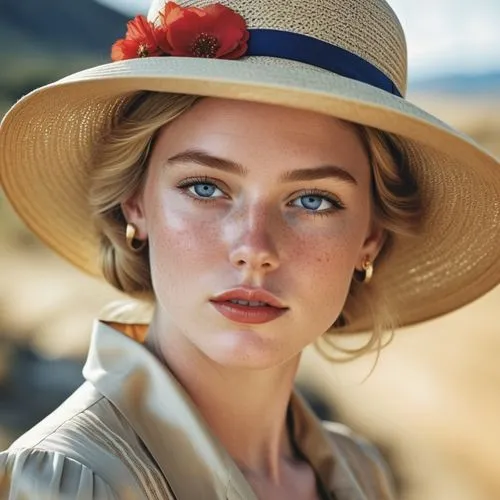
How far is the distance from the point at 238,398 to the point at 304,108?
57 centimetres

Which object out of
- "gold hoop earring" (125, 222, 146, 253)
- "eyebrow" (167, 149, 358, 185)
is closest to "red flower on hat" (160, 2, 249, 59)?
"eyebrow" (167, 149, 358, 185)

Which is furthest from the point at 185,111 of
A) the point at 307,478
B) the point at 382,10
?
the point at 307,478

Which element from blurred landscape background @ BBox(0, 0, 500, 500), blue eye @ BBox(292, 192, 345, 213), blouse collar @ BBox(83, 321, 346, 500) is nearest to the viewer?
blouse collar @ BBox(83, 321, 346, 500)

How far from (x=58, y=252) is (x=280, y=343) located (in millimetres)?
789

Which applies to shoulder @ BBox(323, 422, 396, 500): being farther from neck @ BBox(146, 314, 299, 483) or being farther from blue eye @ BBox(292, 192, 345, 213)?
blue eye @ BBox(292, 192, 345, 213)

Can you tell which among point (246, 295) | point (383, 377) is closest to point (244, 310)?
point (246, 295)

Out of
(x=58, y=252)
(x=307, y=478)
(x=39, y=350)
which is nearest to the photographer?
(x=307, y=478)

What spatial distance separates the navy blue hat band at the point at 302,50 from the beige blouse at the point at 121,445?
0.57 metres

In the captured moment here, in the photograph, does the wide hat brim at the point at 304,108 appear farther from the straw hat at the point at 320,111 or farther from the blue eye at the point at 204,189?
the blue eye at the point at 204,189

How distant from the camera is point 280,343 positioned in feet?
6.17

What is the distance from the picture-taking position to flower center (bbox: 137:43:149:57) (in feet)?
6.21

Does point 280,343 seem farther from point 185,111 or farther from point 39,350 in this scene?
point 39,350

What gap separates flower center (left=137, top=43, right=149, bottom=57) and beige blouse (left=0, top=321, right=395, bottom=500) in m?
0.49

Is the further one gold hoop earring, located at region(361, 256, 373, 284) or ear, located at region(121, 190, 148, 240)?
gold hoop earring, located at region(361, 256, 373, 284)
